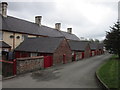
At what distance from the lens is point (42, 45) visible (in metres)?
25.8

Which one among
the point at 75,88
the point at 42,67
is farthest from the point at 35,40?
the point at 75,88

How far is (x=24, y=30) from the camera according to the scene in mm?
33656

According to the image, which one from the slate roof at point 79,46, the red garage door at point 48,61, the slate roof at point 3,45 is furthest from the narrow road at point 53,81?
the slate roof at point 79,46

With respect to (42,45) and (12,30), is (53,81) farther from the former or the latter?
(12,30)

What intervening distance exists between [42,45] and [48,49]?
2473 mm

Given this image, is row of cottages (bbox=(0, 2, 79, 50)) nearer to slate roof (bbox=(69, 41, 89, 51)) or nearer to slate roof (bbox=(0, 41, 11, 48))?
slate roof (bbox=(0, 41, 11, 48))

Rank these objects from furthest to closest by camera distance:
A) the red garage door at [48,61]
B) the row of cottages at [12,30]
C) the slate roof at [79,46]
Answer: the slate roof at [79,46], the row of cottages at [12,30], the red garage door at [48,61]

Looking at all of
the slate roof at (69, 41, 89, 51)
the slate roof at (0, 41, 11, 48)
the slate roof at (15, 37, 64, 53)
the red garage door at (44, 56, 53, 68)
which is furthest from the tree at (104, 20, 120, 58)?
the slate roof at (0, 41, 11, 48)

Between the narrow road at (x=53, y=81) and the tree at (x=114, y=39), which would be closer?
the narrow road at (x=53, y=81)

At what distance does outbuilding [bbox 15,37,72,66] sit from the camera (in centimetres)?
2336

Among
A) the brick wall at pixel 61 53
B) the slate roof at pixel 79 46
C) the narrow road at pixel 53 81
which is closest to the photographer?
the narrow road at pixel 53 81

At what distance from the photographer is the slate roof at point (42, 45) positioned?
78.7 ft

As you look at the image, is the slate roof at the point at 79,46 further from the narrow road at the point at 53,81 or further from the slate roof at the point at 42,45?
the narrow road at the point at 53,81

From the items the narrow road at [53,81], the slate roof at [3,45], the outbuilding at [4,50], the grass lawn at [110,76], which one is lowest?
the narrow road at [53,81]
